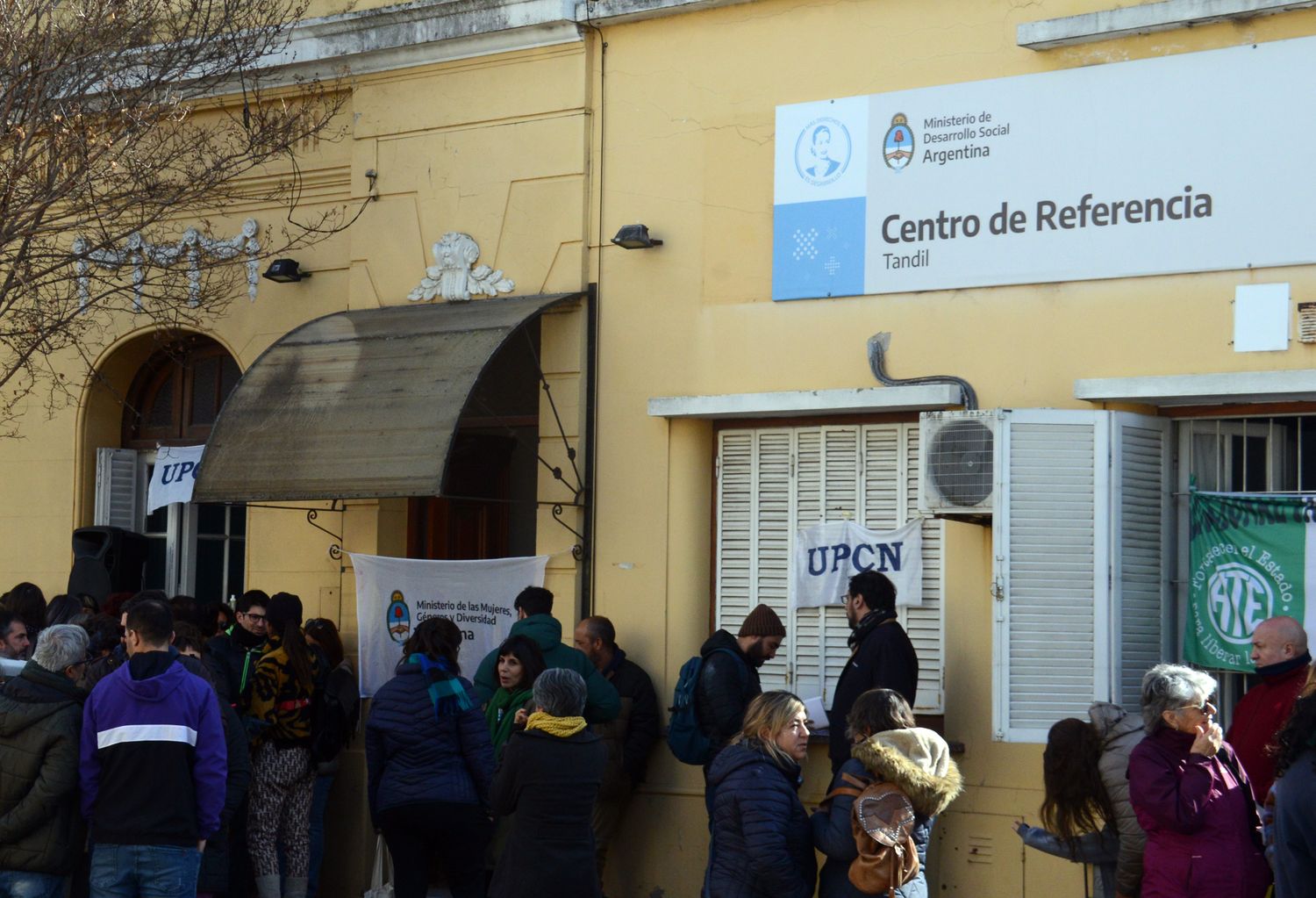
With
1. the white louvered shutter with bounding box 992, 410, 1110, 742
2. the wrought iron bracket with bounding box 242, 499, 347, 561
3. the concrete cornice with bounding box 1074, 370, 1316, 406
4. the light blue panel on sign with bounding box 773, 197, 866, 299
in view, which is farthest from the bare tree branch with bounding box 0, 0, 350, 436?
the concrete cornice with bounding box 1074, 370, 1316, 406

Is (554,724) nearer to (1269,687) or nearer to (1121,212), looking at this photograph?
(1269,687)

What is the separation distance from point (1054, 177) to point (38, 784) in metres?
5.72

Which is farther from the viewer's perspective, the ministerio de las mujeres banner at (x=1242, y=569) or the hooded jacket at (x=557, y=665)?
the hooded jacket at (x=557, y=665)

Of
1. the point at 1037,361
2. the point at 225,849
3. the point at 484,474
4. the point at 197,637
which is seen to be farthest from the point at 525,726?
the point at 484,474

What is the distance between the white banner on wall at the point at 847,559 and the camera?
9781 mm

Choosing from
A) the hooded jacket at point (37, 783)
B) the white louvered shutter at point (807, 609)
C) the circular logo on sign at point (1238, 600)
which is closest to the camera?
the hooded jacket at point (37, 783)

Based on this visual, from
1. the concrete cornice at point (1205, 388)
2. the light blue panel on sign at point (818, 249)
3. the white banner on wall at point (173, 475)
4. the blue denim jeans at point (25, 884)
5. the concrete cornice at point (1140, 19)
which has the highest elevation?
the concrete cornice at point (1140, 19)

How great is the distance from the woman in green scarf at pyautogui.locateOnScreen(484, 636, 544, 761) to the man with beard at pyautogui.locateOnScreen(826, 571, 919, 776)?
63.0 inches

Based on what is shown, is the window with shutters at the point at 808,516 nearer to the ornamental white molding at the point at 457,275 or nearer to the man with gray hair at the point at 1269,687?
the ornamental white molding at the point at 457,275

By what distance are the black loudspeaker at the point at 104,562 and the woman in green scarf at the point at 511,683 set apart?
436cm

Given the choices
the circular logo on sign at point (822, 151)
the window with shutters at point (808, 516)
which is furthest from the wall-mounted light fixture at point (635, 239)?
the window with shutters at point (808, 516)

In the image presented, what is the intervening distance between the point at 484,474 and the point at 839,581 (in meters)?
3.27

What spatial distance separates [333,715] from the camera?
10.6 meters

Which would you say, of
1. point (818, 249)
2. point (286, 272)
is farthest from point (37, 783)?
point (286, 272)
